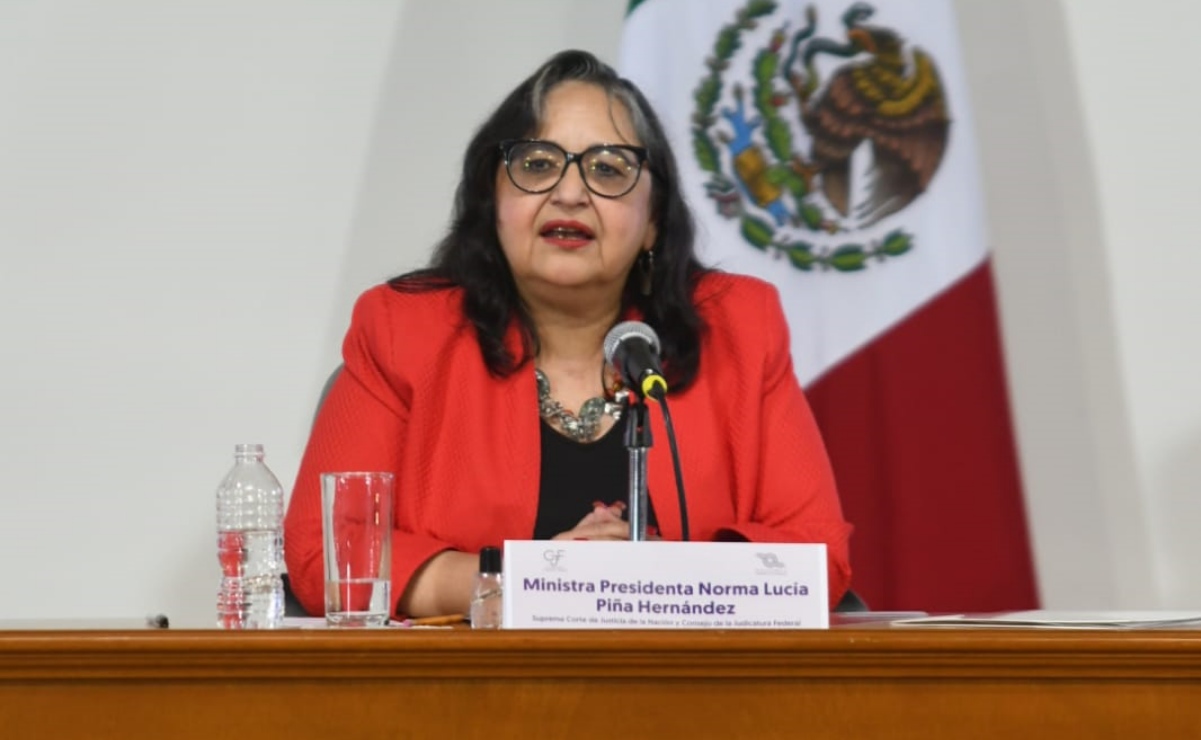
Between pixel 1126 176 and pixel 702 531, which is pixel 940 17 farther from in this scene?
pixel 702 531

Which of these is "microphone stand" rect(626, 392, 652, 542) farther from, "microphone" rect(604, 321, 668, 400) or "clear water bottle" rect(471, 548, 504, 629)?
"clear water bottle" rect(471, 548, 504, 629)

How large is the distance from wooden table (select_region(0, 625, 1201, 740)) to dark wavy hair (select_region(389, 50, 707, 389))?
1062 mm

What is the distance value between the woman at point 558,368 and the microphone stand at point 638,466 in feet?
1.17

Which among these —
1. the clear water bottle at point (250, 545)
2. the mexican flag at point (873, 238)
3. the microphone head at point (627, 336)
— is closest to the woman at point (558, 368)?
the clear water bottle at point (250, 545)

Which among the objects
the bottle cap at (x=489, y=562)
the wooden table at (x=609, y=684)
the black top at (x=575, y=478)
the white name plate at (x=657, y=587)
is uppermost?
the black top at (x=575, y=478)

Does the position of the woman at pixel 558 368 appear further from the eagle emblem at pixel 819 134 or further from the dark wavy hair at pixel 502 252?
the eagle emblem at pixel 819 134

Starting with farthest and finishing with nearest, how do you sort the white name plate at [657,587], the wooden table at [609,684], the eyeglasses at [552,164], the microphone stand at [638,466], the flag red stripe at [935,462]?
the flag red stripe at [935,462], the eyeglasses at [552,164], the microphone stand at [638,466], the white name plate at [657,587], the wooden table at [609,684]

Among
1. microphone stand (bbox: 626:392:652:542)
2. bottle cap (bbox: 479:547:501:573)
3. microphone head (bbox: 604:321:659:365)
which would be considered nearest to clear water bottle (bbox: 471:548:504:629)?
bottle cap (bbox: 479:547:501:573)

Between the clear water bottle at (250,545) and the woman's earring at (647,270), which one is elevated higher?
the woman's earring at (647,270)

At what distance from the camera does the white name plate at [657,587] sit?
133 centimetres

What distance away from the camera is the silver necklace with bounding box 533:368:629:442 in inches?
88.2

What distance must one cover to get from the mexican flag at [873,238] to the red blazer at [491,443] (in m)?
0.61

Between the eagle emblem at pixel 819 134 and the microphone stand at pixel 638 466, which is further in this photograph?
the eagle emblem at pixel 819 134

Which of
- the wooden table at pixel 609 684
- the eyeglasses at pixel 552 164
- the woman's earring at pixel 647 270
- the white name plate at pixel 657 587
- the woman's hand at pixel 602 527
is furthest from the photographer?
the woman's earring at pixel 647 270
